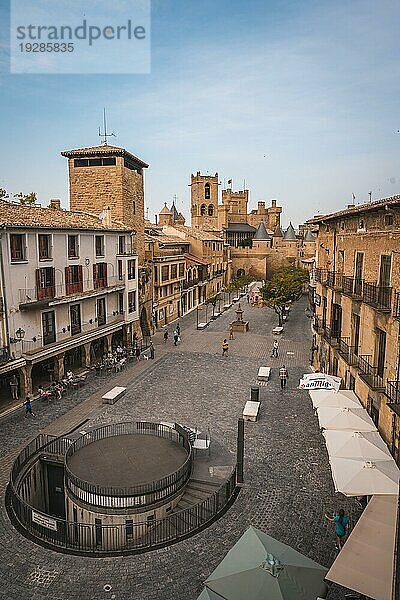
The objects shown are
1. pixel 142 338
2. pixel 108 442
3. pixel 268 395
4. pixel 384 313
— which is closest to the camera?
pixel 384 313

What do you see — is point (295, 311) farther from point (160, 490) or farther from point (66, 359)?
point (160, 490)

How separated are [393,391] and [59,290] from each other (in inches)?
777

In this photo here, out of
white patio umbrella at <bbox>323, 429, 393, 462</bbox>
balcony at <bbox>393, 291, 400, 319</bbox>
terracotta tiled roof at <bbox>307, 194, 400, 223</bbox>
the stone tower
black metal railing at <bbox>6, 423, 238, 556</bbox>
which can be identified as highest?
the stone tower

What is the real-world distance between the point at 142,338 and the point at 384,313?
27.2m

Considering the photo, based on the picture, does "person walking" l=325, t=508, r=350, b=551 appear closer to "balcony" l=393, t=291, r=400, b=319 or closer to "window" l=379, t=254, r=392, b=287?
A: "balcony" l=393, t=291, r=400, b=319

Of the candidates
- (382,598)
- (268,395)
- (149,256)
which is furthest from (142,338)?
(382,598)

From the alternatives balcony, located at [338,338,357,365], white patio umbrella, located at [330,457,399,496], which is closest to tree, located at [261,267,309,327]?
balcony, located at [338,338,357,365]

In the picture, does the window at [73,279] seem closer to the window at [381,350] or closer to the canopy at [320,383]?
the canopy at [320,383]

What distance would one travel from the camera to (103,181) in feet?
127

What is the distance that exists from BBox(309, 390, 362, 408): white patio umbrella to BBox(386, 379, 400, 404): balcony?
2.25m

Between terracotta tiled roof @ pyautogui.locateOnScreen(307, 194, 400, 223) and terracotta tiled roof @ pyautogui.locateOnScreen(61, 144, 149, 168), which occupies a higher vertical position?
terracotta tiled roof @ pyautogui.locateOnScreen(61, 144, 149, 168)

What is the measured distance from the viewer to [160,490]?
593 inches

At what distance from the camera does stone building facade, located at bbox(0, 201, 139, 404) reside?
952 inches

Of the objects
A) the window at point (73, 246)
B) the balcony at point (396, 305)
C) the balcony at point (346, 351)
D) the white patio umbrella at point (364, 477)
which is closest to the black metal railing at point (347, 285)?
the balcony at point (346, 351)
